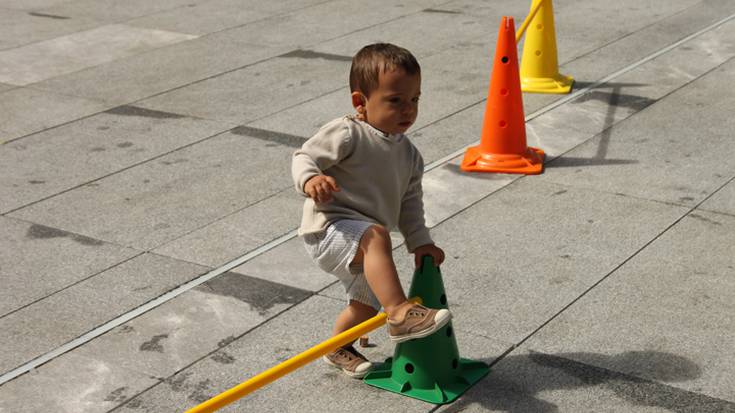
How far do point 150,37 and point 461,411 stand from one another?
7.51 m

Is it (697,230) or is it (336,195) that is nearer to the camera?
(336,195)

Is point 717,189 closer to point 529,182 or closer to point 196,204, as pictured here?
point 529,182

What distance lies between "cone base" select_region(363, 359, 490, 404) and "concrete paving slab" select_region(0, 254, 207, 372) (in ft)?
4.54

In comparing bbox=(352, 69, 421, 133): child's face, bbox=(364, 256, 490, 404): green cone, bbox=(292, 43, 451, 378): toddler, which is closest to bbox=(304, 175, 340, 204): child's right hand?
bbox=(292, 43, 451, 378): toddler

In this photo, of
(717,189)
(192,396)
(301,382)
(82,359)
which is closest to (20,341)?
(82,359)

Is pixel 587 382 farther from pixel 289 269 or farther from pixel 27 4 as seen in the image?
pixel 27 4

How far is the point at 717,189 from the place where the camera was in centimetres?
659

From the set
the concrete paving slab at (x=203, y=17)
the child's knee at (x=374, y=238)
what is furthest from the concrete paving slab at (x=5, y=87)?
the child's knee at (x=374, y=238)

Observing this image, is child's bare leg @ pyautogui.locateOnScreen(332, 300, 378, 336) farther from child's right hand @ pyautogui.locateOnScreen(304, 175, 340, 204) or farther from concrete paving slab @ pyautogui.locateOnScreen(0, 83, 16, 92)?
concrete paving slab @ pyautogui.locateOnScreen(0, 83, 16, 92)

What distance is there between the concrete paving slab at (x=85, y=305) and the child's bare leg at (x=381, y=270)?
5.17ft

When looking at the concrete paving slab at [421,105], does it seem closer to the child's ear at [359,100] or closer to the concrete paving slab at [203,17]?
the concrete paving slab at [203,17]

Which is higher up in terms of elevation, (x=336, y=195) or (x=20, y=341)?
(x=336, y=195)

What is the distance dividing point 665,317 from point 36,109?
542cm

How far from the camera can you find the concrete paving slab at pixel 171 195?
6176 mm
